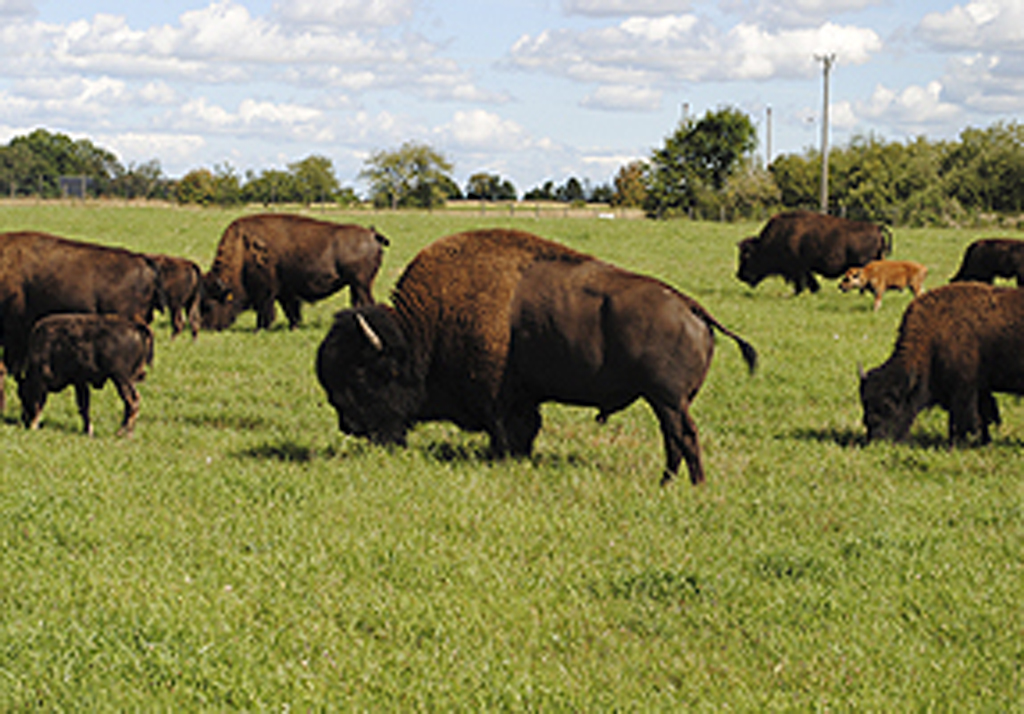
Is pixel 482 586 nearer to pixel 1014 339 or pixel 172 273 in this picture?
pixel 1014 339

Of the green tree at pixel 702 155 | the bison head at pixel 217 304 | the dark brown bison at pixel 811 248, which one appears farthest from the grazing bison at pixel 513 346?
the green tree at pixel 702 155

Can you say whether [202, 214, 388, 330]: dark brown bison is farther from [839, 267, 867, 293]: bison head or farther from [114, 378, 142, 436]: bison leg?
[839, 267, 867, 293]: bison head

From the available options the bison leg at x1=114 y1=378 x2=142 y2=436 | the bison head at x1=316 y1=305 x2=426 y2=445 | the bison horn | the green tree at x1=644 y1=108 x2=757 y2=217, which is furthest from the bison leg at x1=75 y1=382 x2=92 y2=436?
the green tree at x1=644 y1=108 x2=757 y2=217

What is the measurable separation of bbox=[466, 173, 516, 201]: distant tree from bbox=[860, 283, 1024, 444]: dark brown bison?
4393 inches

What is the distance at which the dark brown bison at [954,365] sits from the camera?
10922 mm

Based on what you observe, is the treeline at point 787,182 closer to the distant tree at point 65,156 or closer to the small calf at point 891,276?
the distant tree at point 65,156

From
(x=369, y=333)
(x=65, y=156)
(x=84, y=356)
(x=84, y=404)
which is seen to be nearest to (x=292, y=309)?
(x=84, y=404)

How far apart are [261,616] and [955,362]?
798cm

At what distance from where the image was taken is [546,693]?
4.81m

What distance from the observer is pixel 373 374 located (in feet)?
31.8

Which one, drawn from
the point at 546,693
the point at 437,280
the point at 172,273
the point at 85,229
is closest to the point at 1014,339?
the point at 437,280

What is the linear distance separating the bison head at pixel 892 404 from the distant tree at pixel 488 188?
11178 cm

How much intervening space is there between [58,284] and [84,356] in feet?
7.19

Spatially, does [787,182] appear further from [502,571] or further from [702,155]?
[502,571]
